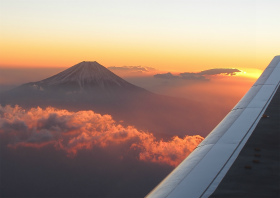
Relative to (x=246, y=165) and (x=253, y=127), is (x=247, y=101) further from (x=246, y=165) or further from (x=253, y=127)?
(x=246, y=165)

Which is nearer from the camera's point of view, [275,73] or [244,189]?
[244,189]

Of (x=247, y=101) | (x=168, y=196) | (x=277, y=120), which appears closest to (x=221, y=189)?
(x=168, y=196)

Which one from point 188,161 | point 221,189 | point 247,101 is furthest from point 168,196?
point 247,101

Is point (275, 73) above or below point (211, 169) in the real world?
above

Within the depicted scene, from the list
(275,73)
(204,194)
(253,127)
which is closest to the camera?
(204,194)

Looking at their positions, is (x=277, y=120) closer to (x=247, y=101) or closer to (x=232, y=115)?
(x=232, y=115)

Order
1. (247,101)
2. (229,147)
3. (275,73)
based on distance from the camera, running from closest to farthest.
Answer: (229,147) → (247,101) → (275,73)
